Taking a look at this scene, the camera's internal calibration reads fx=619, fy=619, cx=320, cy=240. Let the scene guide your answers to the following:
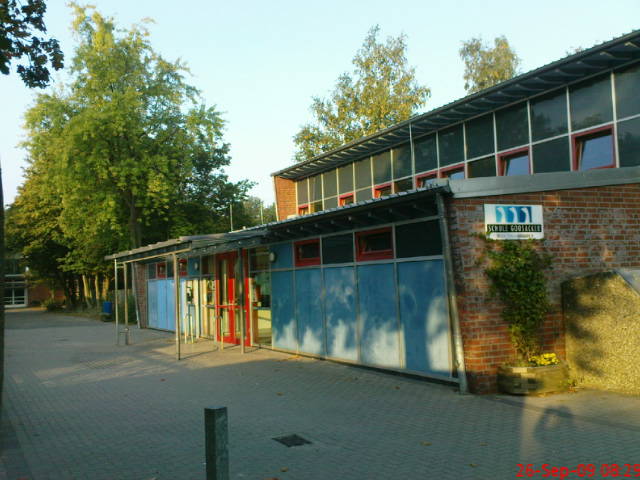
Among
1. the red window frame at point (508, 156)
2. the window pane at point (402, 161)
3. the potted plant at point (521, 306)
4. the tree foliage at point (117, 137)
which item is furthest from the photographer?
the tree foliage at point (117, 137)

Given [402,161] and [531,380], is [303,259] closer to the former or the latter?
[531,380]

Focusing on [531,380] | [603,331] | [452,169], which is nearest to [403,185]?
[452,169]

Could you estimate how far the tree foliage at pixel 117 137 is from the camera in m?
28.1

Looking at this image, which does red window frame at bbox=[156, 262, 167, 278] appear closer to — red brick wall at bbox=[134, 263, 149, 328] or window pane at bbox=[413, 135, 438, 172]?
red brick wall at bbox=[134, 263, 149, 328]

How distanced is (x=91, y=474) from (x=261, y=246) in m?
9.70

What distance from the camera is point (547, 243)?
9531 mm

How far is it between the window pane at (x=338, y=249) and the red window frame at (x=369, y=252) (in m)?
0.22

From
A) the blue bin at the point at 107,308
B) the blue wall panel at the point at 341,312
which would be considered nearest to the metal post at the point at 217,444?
the blue wall panel at the point at 341,312

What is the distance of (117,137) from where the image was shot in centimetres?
2908

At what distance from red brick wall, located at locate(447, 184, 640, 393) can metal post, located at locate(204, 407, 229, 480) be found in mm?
5543

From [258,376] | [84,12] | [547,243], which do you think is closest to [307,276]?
[258,376]

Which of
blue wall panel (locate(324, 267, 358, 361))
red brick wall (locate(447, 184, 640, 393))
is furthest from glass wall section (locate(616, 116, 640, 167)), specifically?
blue wall panel (locate(324, 267, 358, 361))

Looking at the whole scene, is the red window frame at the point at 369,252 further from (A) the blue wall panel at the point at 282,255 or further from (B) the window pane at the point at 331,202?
(B) the window pane at the point at 331,202

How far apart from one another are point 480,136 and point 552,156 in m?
2.34
